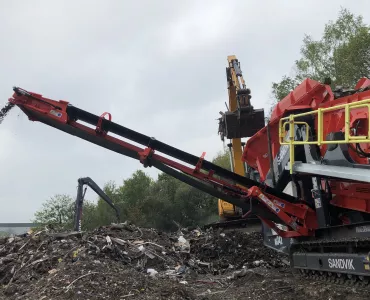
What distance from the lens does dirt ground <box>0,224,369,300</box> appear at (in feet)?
19.9

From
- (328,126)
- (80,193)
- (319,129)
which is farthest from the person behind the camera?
(80,193)

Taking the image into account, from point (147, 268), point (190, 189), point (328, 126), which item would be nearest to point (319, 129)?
point (328, 126)

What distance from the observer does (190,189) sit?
35938 millimetres

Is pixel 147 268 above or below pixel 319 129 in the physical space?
below

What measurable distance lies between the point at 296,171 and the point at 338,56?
72.6 ft

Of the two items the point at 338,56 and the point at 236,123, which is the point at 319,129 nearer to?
the point at 236,123

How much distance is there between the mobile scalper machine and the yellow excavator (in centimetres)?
215

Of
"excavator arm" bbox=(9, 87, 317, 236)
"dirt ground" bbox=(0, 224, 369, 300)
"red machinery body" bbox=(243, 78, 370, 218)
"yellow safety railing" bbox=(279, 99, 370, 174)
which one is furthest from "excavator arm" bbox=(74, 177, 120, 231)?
"yellow safety railing" bbox=(279, 99, 370, 174)

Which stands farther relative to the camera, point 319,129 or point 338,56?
point 338,56

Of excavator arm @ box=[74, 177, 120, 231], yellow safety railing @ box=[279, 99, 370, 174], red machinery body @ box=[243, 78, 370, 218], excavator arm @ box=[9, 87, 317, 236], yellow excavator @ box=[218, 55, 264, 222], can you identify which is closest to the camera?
yellow safety railing @ box=[279, 99, 370, 174]

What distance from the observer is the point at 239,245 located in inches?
415

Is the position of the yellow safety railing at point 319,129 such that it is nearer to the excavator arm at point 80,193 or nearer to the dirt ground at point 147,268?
the dirt ground at point 147,268

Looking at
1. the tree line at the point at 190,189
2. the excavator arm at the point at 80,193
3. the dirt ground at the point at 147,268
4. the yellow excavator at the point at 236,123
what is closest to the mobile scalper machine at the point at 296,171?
the dirt ground at the point at 147,268

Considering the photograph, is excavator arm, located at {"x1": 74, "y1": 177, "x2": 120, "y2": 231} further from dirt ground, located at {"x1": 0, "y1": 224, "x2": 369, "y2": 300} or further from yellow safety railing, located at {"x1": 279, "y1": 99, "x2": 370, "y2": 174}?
yellow safety railing, located at {"x1": 279, "y1": 99, "x2": 370, "y2": 174}
